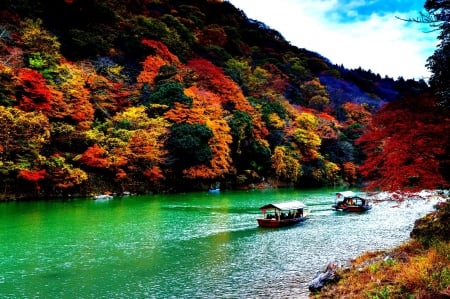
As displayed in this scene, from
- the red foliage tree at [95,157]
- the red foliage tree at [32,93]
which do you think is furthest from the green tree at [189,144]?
the red foliage tree at [32,93]

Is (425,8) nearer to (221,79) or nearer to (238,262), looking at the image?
(238,262)

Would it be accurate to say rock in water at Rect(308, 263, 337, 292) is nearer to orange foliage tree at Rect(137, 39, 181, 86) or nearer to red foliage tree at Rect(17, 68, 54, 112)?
red foliage tree at Rect(17, 68, 54, 112)

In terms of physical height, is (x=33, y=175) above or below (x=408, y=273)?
above

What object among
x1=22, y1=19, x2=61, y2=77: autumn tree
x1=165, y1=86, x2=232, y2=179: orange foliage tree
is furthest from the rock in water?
x1=22, y1=19, x2=61, y2=77: autumn tree

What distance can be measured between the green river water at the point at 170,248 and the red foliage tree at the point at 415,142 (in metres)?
5.73

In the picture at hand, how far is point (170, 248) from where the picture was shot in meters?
23.2

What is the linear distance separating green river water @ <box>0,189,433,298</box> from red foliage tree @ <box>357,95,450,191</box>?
5.73m

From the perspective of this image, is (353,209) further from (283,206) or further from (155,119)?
(155,119)

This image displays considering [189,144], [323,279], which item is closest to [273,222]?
[323,279]

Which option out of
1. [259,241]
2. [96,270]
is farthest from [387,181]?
[96,270]

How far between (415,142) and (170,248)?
1376 cm

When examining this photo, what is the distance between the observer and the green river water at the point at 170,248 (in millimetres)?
16391

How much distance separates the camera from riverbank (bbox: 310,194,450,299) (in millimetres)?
10828

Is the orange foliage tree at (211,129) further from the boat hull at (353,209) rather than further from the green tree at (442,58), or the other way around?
the green tree at (442,58)
